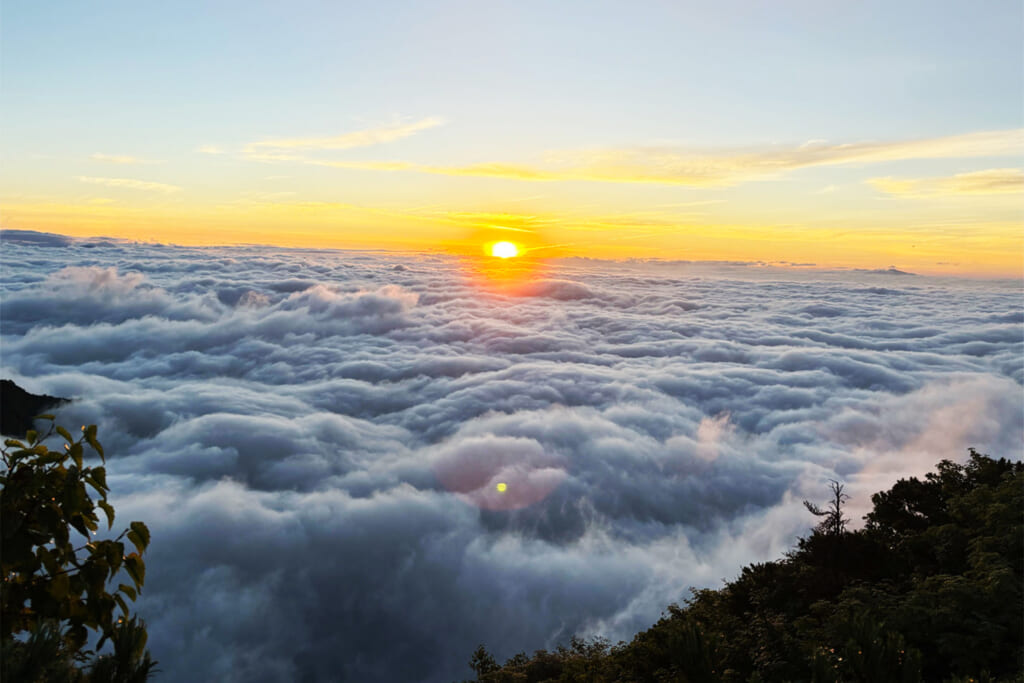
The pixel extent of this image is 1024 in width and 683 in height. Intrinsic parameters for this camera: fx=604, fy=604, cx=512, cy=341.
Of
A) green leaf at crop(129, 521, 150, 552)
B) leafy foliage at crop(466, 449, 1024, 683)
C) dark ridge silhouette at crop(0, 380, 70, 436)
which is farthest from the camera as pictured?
dark ridge silhouette at crop(0, 380, 70, 436)

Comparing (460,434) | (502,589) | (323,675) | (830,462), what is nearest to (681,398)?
(830,462)

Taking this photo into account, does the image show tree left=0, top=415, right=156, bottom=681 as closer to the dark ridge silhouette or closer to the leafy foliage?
the leafy foliage

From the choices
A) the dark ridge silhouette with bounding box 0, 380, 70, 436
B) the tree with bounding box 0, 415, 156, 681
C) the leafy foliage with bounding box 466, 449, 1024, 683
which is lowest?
the dark ridge silhouette with bounding box 0, 380, 70, 436

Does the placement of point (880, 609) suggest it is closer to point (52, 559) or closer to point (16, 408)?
point (52, 559)

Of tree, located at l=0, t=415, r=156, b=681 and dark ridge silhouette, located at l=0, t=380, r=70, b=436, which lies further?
dark ridge silhouette, located at l=0, t=380, r=70, b=436

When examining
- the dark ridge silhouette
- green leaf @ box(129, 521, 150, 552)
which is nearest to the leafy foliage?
green leaf @ box(129, 521, 150, 552)

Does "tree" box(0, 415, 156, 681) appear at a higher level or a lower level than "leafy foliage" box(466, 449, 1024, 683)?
higher

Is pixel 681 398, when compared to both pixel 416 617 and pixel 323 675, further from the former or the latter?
pixel 323 675

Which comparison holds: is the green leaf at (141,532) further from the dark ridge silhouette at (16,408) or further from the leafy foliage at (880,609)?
the dark ridge silhouette at (16,408)
